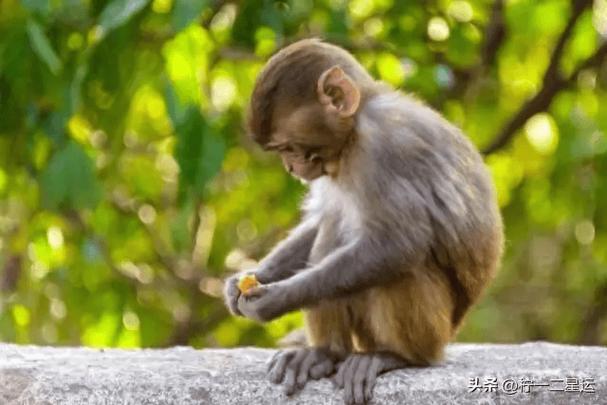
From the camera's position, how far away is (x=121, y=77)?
4434mm

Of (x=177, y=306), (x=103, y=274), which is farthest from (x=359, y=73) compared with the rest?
(x=177, y=306)

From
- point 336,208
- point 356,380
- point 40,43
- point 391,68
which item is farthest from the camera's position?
point 391,68

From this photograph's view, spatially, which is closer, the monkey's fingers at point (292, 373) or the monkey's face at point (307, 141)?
the monkey's fingers at point (292, 373)

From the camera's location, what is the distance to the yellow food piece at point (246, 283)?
3.76m

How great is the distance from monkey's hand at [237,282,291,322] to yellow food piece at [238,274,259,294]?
0.04 meters

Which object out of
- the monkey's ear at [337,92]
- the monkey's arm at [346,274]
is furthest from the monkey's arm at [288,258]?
the monkey's ear at [337,92]

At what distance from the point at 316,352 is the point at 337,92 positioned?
2.34 ft

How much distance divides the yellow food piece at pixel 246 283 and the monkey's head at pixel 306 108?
32 centimetres

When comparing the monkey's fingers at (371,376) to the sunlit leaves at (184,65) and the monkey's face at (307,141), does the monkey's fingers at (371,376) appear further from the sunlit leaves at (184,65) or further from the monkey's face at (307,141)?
the sunlit leaves at (184,65)

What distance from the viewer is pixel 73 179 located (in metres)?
4.33

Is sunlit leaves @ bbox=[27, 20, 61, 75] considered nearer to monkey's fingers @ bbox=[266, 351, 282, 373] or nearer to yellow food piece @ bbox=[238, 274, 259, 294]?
yellow food piece @ bbox=[238, 274, 259, 294]

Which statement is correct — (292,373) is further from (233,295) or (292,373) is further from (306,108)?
(306,108)

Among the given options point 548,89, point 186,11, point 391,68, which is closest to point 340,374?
point 186,11

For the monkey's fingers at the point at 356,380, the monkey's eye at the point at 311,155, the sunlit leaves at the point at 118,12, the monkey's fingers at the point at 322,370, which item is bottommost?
the monkey's fingers at the point at 356,380
